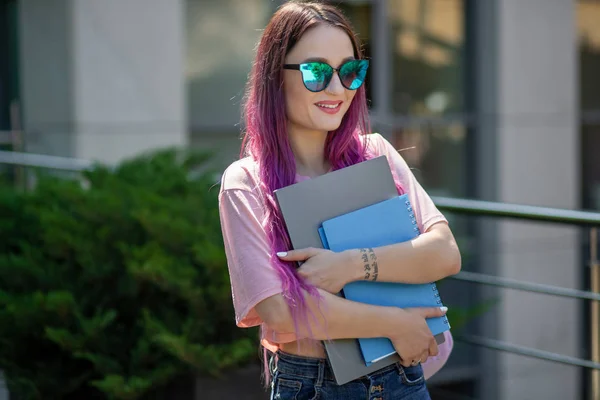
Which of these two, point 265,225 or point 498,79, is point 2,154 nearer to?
point 498,79

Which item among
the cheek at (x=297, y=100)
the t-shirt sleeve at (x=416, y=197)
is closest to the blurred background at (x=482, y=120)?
the t-shirt sleeve at (x=416, y=197)

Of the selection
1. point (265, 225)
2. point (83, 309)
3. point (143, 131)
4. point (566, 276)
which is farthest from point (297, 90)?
point (566, 276)

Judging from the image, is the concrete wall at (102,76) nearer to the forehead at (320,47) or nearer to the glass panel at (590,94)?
the glass panel at (590,94)

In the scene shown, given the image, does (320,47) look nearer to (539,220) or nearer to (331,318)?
(331,318)

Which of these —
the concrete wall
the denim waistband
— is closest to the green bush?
the denim waistband

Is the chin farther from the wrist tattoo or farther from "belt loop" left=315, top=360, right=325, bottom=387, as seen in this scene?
"belt loop" left=315, top=360, right=325, bottom=387

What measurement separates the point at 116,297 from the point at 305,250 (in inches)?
94.8

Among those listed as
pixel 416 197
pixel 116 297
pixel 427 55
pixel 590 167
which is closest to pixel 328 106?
pixel 416 197

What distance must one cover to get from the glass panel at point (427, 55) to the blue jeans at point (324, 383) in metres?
7.18

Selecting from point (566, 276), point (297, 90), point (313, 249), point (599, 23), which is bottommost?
point (566, 276)

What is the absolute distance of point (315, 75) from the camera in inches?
86.5

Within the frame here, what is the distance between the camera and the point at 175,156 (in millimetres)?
5422

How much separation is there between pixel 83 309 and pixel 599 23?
329 inches

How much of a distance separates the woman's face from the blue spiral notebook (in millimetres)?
250
